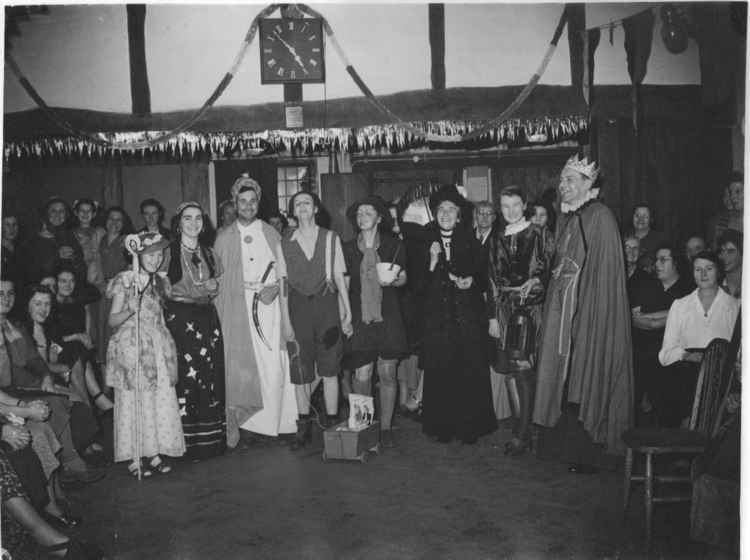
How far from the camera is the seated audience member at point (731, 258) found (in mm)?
5281

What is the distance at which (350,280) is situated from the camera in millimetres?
5770

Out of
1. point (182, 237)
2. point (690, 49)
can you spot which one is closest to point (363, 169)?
point (690, 49)

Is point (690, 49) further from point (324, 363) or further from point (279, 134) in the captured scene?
point (324, 363)

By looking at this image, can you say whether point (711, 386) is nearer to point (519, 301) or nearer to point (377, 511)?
point (519, 301)

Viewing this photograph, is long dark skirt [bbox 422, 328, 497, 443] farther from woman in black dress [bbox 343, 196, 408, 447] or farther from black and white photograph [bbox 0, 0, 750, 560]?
woman in black dress [bbox 343, 196, 408, 447]

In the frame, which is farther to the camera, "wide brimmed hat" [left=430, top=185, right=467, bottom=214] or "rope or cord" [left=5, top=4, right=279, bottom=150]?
"rope or cord" [left=5, top=4, right=279, bottom=150]

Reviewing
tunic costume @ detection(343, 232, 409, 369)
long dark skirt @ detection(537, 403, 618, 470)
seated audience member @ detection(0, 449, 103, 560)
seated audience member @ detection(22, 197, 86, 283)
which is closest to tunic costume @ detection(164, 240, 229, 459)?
tunic costume @ detection(343, 232, 409, 369)

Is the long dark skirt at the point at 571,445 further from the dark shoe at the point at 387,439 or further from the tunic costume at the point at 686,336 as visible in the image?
the dark shoe at the point at 387,439

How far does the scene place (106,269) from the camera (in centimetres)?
722

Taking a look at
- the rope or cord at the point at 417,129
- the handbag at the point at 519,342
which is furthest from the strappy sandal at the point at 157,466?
the rope or cord at the point at 417,129

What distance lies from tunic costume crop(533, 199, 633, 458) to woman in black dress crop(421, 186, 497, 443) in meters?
0.67

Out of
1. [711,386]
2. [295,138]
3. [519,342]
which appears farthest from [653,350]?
[295,138]

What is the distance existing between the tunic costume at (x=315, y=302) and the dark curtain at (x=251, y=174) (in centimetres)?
433

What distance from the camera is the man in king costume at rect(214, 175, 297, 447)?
570cm
